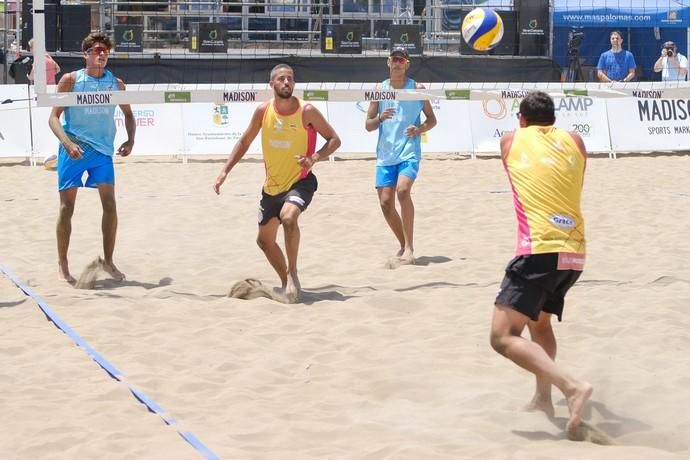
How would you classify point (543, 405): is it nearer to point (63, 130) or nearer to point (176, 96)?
point (63, 130)

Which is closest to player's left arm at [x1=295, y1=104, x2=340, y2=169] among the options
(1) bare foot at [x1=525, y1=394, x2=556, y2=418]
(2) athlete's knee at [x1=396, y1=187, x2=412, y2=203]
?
(2) athlete's knee at [x1=396, y1=187, x2=412, y2=203]

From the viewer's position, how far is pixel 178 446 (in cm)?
404

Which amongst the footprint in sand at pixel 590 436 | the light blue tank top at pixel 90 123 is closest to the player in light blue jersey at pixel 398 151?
the light blue tank top at pixel 90 123

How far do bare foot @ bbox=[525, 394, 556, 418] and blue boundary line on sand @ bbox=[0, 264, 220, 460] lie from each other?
1.34m

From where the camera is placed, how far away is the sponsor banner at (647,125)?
49.4 ft

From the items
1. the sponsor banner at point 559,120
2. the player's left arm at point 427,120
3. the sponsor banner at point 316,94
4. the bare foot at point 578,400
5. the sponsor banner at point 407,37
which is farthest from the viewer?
the sponsor banner at point 407,37

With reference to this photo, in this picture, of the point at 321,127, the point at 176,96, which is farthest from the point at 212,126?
the point at 321,127

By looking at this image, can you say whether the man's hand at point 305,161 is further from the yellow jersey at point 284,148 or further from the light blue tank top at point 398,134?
the light blue tank top at point 398,134

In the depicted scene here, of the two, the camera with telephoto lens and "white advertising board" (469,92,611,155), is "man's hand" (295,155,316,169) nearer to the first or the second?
"white advertising board" (469,92,611,155)

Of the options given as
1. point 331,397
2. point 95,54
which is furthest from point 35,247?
point 331,397

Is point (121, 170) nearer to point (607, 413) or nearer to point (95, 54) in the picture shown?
point (95, 54)

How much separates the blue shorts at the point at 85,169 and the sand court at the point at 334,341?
24.8 inches

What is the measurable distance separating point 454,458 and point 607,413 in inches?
35.2

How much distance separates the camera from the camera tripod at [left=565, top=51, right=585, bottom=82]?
17898 millimetres
